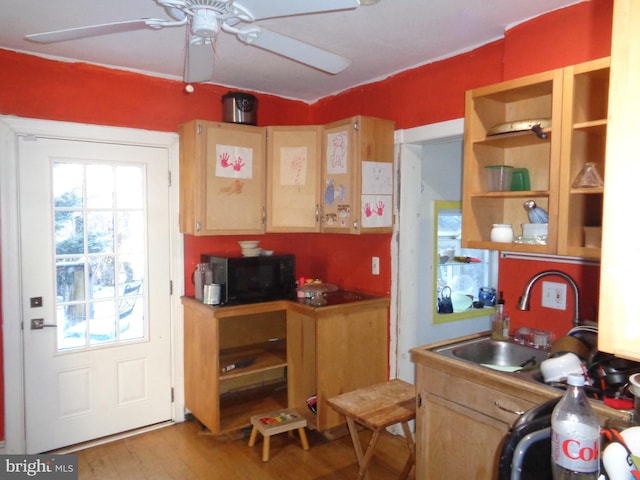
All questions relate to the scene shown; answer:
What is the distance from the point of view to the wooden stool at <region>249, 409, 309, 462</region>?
269 centimetres

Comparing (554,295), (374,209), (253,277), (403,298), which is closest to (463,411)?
(554,295)

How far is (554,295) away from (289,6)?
174 centimetres

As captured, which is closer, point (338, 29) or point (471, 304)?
point (338, 29)

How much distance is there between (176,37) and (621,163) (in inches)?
88.9

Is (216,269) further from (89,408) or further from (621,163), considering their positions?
(621,163)

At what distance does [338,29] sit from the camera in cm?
228

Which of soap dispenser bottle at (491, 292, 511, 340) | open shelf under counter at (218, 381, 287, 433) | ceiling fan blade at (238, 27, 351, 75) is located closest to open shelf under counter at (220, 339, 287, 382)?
open shelf under counter at (218, 381, 287, 433)

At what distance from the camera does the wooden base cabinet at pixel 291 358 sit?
2.86m

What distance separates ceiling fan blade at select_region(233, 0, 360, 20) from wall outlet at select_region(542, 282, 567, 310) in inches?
62.0

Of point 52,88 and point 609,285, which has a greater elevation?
point 52,88

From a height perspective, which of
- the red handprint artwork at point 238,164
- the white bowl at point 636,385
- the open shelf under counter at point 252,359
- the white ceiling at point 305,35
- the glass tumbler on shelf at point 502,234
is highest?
the white ceiling at point 305,35

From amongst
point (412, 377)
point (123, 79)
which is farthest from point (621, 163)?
point (123, 79)

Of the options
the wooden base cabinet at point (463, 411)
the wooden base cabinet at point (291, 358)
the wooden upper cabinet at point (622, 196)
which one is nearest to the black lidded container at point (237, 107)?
the wooden base cabinet at point (291, 358)

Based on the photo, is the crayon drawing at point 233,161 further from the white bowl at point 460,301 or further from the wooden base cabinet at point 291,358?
the white bowl at point 460,301
